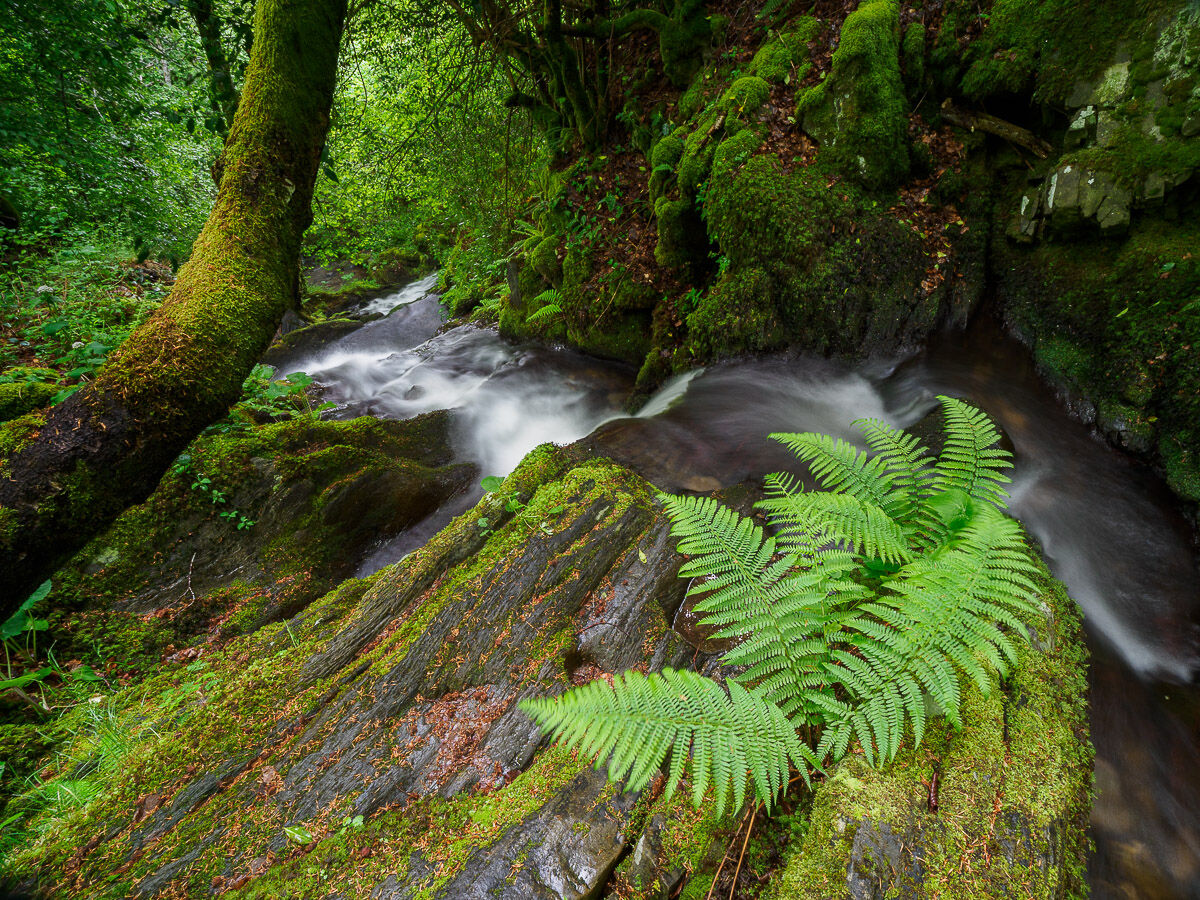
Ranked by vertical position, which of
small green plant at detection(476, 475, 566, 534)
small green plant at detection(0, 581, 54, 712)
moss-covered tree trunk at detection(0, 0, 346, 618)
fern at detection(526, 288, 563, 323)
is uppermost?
moss-covered tree trunk at detection(0, 0, 346, 618)

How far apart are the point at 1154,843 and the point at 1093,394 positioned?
4087mm

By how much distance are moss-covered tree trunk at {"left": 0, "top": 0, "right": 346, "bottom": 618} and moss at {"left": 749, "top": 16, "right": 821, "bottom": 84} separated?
18.5 ft

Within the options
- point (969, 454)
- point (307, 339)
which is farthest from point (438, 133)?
point (969, 454)

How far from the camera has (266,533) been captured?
176 inches

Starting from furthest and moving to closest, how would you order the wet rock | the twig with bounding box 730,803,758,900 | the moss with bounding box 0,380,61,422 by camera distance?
the moss with bounding box 0,380,61,422 < the wet rock < the twig with bounding box 730,803,758,900

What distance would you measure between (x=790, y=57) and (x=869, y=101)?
154 cm

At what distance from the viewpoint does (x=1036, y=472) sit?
4.41 m

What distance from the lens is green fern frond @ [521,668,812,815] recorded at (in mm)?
1504

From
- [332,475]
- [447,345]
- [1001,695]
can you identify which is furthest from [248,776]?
[447,345]

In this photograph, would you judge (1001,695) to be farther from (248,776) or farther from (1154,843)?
(248,776)

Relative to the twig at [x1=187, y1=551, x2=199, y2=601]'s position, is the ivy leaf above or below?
above

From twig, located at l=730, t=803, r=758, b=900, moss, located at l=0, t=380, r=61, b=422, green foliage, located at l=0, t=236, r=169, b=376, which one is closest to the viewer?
twig, located at l=730, t=803, r=758, b=900

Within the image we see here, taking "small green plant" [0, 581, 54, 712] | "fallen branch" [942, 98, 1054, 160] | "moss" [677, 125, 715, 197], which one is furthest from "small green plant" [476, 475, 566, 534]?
"fallen branch" [942, 98, 1054, 160]

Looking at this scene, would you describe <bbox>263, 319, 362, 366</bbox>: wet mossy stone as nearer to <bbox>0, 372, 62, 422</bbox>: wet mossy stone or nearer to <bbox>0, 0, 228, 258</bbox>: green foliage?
<bbox>0, 0, 228, 258</bbox>: green foliage
